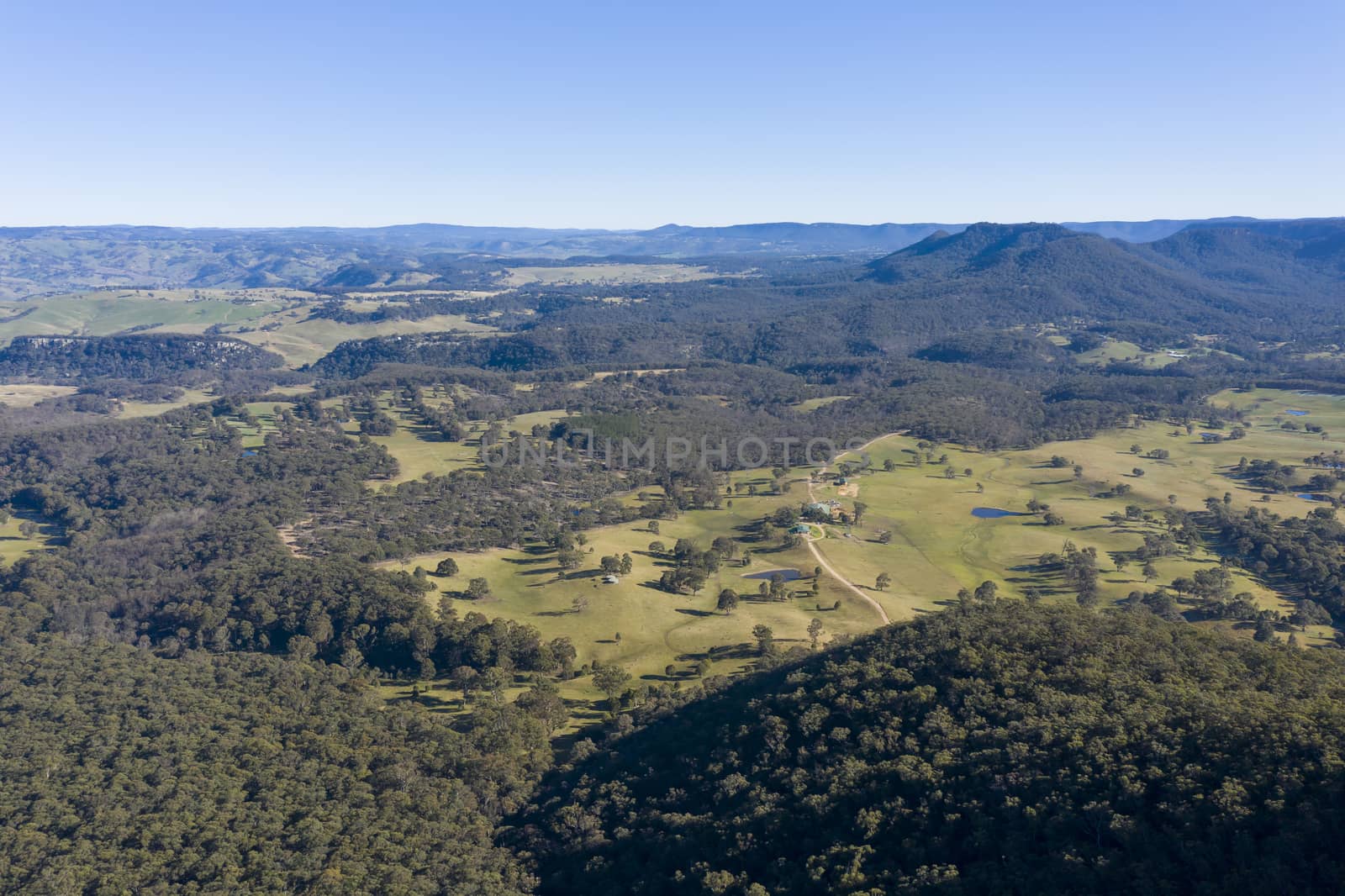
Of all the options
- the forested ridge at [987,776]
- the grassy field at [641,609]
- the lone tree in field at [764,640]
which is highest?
the forested ridge at [987,776]

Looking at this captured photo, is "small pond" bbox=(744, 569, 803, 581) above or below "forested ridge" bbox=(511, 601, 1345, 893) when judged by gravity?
below

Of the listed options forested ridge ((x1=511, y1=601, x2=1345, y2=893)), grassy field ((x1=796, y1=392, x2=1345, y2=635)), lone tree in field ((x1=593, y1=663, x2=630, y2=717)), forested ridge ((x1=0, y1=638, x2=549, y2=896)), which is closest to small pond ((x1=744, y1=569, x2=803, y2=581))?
grassy field ((x1=796, y1=392, x2=1345, y2=635))

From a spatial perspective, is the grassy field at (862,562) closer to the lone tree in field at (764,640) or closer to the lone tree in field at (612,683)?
the lone tree in field at (764,640)

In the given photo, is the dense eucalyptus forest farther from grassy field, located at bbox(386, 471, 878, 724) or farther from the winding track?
the winding track

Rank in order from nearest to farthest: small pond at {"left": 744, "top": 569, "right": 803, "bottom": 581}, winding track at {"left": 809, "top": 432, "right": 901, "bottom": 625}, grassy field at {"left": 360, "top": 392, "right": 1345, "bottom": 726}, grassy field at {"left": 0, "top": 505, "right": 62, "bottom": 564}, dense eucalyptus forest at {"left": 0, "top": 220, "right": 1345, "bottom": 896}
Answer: dense eucalyptus forest at {"left": 0, "top": 220, "right": 1345, "bottom": 896}
grassy field at {"left": 360, "top": 392, "right": 1345, "bottom": 726}
winding track at {"left": 809, "top": 432, "right": 901, "bottom": 625}
small pond at {"left": 744, "top": 569, "right": 803, "bottom": 581}
grassy field at {"left": 0, "top": 505, "right": 62, "bottom": 564}

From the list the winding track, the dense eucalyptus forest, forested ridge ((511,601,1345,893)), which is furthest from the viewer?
the winding track

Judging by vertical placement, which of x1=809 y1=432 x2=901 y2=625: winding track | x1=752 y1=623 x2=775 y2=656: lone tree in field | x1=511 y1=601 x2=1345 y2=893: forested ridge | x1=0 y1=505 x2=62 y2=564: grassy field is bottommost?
x1=0 y1=505 x2=62 y2=564: grassy field

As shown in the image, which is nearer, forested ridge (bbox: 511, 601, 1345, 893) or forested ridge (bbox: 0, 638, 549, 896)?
forested ridge (bbox: 511, 601, 1345, 893)

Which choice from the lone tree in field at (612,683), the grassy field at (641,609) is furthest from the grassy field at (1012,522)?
the lone tree in field at (612,683)

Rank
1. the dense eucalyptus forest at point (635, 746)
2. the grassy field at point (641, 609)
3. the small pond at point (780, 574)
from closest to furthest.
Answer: the dense eucalyptus forest at point (635, 746)
the grassy field at point (641, 609)
the small pond at point (780, 574)
